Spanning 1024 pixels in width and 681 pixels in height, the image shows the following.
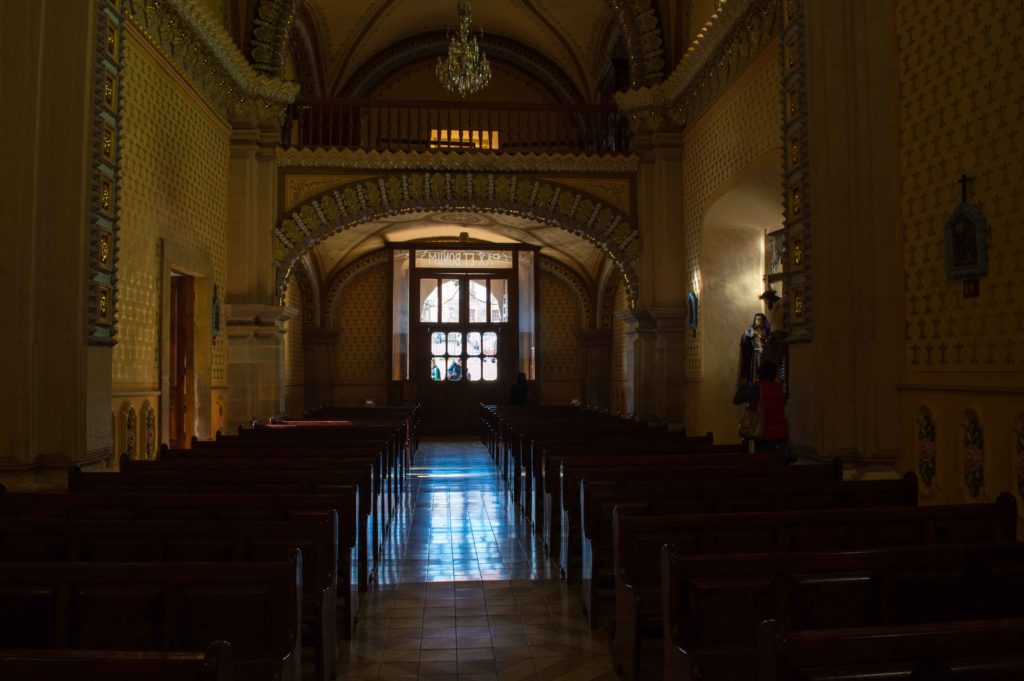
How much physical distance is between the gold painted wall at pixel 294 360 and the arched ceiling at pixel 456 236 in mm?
970

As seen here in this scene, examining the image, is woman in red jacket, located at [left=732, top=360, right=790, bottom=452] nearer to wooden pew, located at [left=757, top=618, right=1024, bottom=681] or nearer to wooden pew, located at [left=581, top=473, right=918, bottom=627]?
wooden pew, located at [left=581, top=473, right=918, bottom=627]

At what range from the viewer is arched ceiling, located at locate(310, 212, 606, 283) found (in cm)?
1820

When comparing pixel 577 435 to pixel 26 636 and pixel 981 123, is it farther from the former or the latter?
pixel 26 636

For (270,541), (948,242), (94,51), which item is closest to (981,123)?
(948,242)

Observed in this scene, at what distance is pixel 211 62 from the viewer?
11531 millimetres

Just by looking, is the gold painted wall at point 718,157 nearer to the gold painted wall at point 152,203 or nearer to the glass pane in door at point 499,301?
the gold painted wall at point 152,203

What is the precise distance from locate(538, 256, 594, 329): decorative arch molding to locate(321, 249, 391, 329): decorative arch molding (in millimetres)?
3978

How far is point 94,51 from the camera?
6.72 metres

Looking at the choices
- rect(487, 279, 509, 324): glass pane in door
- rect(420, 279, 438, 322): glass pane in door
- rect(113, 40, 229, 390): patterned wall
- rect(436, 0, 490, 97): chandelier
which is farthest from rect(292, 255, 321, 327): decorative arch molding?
rect(436, 0, 490, 97): chandelier

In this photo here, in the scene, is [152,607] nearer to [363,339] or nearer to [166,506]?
[166,506]

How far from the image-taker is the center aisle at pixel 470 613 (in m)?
4.52

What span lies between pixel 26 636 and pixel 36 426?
3555 mm

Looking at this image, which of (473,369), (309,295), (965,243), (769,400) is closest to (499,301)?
(473,369)

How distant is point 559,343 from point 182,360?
39.7 ft
